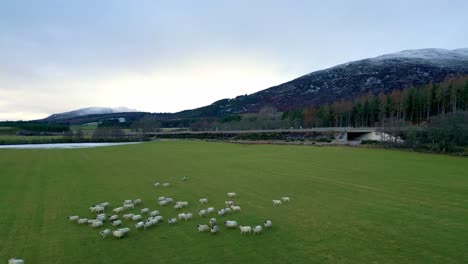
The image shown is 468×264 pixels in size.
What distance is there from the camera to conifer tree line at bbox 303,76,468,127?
99.4 m

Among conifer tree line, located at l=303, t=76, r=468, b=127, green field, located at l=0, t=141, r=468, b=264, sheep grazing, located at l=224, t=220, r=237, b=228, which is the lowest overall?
green field, located at l=0, t=141, r=468, b=264

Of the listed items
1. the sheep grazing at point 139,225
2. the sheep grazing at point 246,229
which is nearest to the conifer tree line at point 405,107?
the sheep grazing at point 246,229

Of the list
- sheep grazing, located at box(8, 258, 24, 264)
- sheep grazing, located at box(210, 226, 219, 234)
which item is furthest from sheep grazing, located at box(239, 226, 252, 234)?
sheep grazing, located at box(8, 258, 24, 264)

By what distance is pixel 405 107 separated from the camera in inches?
4296

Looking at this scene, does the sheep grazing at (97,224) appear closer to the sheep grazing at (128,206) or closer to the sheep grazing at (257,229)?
the sheep grazing at (128,206)

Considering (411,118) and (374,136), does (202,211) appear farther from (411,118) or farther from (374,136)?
(411,118)

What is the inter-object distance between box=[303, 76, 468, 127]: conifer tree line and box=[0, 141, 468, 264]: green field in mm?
65218

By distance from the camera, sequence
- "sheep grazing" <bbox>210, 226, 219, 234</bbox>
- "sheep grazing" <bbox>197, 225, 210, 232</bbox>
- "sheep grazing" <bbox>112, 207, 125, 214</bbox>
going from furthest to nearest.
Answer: "sheep grazing" <bbox>112, 207, 125, 214</bbox>, "sheep grazing" <bbox>197, 225, 210, 232</bbox>, "sheep grazing" <bbox>210, 226, 219, 234</bbox>

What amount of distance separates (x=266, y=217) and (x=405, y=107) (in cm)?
10632

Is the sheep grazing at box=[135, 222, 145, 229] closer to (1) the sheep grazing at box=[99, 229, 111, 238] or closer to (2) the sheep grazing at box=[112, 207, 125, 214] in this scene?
(1) the sheep grazing at box=[99, 229, 111, 238]

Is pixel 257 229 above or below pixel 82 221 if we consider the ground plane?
below

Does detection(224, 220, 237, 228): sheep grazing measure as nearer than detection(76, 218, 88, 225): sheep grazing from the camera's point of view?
Yes

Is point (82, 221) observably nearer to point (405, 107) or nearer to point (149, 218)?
point (149, 218)

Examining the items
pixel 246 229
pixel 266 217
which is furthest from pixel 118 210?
pixel 266 217
